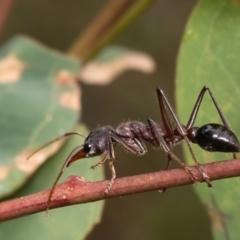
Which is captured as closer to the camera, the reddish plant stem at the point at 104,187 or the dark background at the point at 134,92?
the reddish plant stem at the point at 104,187

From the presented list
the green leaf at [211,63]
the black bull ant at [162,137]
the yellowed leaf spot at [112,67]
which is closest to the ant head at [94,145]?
the black bull ant at [162,137]

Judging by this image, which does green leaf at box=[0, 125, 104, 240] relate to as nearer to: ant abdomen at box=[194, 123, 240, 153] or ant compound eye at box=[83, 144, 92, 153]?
ant compound eye at box=[83, 144, 92, 153]

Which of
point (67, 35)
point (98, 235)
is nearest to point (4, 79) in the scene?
point (98, 235)

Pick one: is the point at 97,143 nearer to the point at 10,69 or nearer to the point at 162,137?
the point at 162,137

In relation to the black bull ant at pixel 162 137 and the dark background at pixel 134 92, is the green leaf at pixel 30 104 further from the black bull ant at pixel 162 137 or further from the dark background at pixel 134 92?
the dark background at pixel 134 92

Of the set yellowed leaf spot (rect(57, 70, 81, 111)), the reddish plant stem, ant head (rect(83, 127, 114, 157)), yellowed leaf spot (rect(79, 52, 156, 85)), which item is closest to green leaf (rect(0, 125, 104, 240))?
ant head (rect(83, 127, 114, 157))

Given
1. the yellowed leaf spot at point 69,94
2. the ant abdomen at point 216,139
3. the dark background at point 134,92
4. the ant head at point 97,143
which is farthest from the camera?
the dark background at point 134,92
